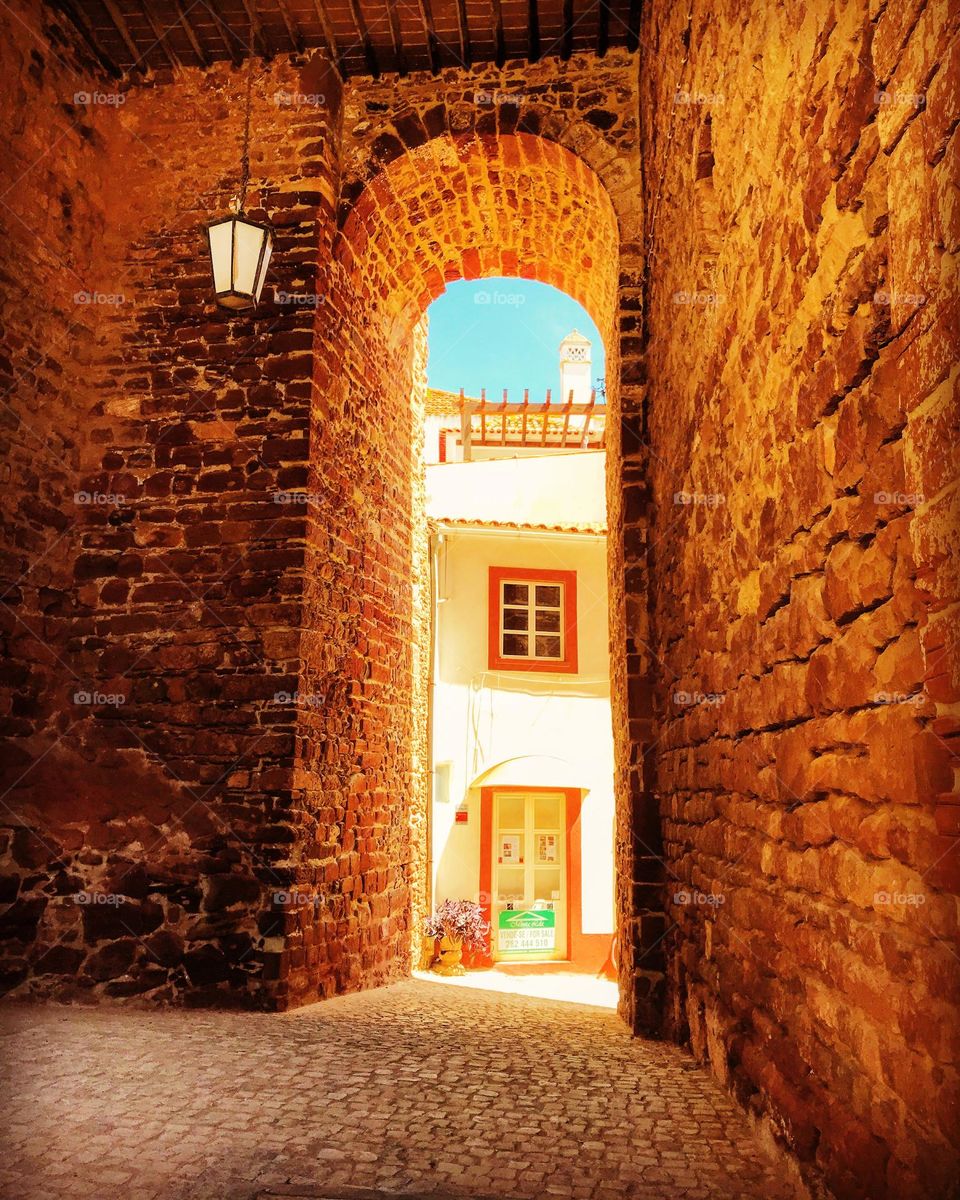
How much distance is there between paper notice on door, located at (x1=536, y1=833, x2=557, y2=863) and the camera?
1090cm

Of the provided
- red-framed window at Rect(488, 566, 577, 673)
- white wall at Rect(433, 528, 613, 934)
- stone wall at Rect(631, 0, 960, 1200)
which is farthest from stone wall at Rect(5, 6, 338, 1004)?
red-framed window at Rect(488, 566, 577, 673)

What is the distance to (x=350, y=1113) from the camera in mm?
2932

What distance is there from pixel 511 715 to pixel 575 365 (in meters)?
12.9

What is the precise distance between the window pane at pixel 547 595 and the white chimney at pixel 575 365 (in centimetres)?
1075

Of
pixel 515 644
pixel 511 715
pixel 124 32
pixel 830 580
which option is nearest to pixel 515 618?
pixel 515 644

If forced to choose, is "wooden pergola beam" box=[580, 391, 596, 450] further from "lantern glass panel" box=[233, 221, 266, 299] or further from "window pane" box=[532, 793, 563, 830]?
"lantern glass panel" box=[233, 221, 266, 299]

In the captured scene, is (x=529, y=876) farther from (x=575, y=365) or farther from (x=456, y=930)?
(x=575, y=365)

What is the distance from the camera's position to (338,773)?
5.40m

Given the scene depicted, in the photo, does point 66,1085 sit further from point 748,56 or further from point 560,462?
point 560,462

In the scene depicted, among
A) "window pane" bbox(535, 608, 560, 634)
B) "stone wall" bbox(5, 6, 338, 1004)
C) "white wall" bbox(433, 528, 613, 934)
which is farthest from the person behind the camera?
"window pane" bbox(535, 608, 560, 634)

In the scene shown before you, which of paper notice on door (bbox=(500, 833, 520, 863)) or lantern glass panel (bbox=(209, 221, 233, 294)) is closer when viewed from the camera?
lantern glass panel (bbox=(209, 221, 233, 294))

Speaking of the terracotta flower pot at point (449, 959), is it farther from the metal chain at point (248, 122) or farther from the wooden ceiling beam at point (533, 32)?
the wooden ceiling beam at point (533, 32)

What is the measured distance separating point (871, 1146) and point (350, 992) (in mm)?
4224

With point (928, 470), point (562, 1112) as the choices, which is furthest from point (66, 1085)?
point (928, 470)
